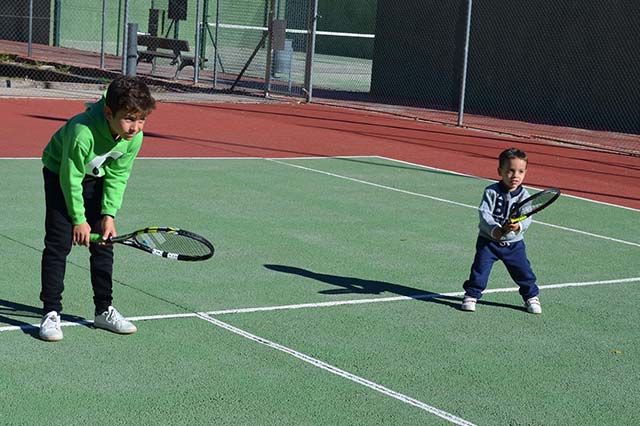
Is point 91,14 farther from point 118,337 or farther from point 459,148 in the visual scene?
point 118,337

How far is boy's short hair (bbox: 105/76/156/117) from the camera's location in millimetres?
5277

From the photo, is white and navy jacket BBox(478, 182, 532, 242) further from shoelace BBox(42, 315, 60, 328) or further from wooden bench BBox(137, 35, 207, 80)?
wooden bench BBox(137, 35, 207, 80)

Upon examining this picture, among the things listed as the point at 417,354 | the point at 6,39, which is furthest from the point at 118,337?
the point at 6,39

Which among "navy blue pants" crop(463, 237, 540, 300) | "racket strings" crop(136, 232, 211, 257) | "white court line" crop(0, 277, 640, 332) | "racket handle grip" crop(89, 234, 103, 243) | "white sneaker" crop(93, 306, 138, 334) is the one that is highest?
"racket strings" crop(136, 232, 211, 257)

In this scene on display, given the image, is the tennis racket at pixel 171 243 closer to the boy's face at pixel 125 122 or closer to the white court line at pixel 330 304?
the boy's face at pixel 125 122

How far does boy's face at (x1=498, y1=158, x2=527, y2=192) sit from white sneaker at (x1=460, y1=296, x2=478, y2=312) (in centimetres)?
76

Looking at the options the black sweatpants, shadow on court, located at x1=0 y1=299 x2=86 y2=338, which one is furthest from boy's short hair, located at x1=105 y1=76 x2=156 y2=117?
shadow on court, located at x1=0 y1=299 x2=86 y2=338

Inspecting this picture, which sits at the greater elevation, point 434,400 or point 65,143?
point 65,143

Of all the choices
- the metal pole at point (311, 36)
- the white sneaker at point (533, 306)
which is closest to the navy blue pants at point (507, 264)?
the white sneaker at point (533, 306)

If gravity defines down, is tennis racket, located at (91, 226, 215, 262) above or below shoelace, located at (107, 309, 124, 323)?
above

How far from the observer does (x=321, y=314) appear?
261 inches

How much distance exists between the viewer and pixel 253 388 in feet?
17.0

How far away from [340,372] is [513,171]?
206 centimetres

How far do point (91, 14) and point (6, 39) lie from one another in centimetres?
404
